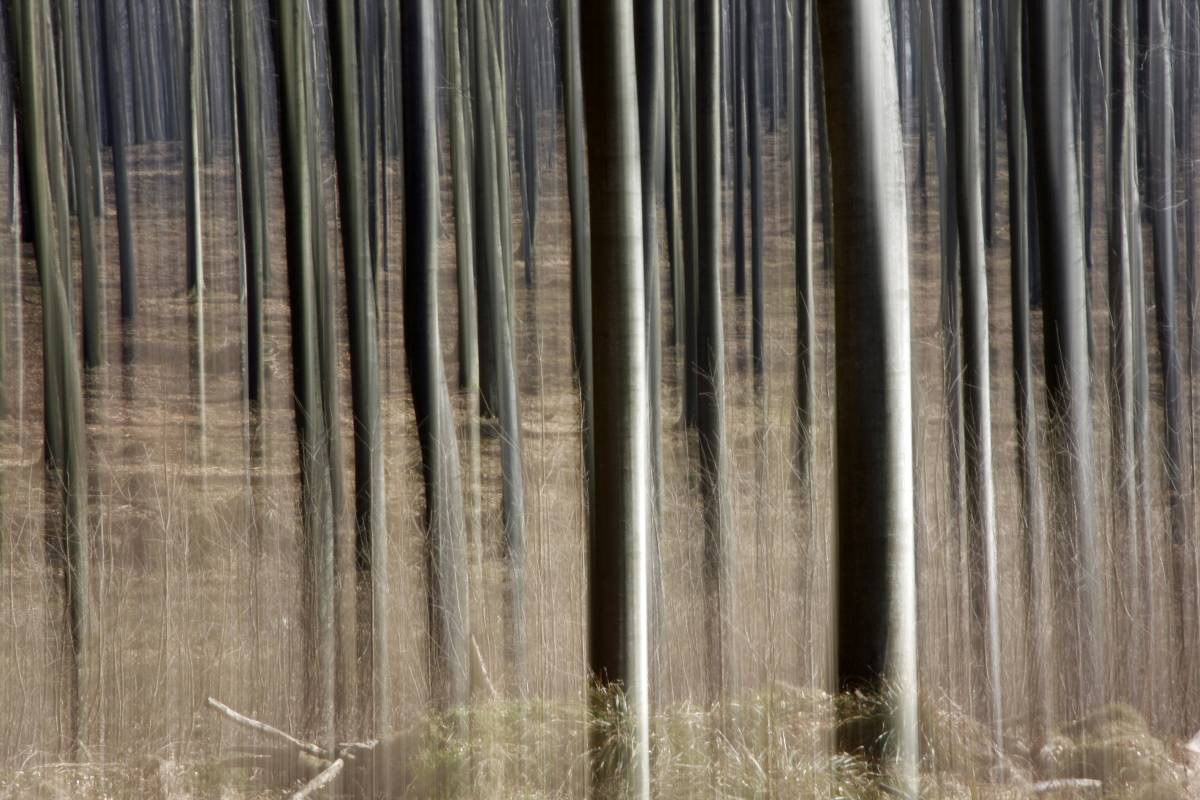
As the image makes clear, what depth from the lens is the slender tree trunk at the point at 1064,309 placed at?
231 inches

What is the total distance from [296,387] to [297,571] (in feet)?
3.55

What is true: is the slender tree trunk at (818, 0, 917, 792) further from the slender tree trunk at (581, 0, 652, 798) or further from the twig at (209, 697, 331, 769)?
the twig at (209, 697, 331, 769)

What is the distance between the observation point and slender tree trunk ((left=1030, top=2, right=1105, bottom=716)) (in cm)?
587

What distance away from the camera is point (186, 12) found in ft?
29.7

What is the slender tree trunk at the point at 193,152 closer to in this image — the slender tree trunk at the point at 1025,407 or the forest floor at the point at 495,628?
the forest floor at the point at 495,628

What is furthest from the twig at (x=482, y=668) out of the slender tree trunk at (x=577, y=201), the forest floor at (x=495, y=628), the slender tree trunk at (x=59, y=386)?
the slender tree trunk at (x=59, y=386)

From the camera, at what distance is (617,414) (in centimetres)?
446

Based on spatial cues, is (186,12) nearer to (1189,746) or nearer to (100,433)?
(100,433)

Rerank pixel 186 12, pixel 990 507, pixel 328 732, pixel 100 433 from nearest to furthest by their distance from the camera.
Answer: pixel 328 732 → pixel 990 507 → pixel 100 433 → pixel 186 12

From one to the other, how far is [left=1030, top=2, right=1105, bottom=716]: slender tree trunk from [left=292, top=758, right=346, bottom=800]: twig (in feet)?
13.1

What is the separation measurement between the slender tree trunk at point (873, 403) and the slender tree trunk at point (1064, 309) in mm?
2312

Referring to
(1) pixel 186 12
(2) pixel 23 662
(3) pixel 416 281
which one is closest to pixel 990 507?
(3) pixel 416 281

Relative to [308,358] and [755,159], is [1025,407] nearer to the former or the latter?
[755,159]

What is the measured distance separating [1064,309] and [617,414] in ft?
10.1
